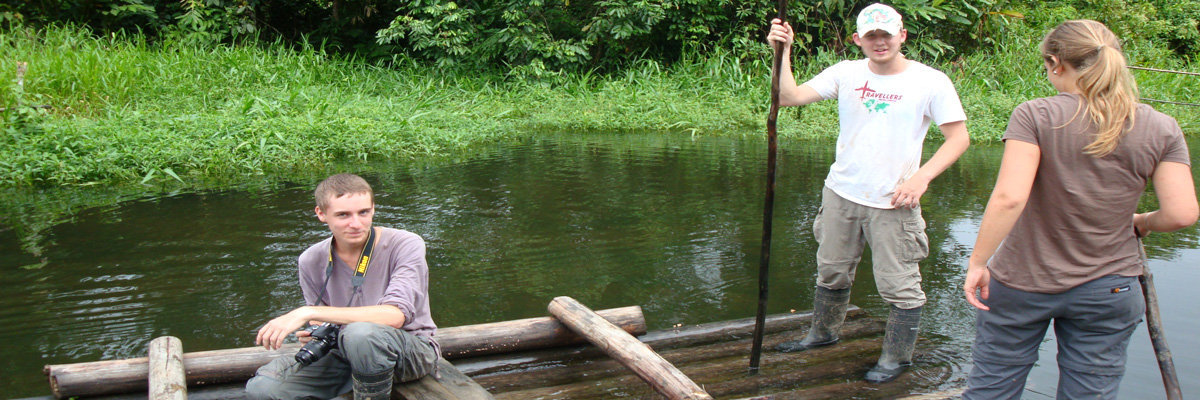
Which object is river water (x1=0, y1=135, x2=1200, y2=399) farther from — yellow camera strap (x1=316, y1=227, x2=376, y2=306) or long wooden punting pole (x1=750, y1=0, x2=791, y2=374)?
yellow camera strap (x1=316, y1=227, x2=376, y2=306)

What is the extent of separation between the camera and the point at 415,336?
11.2ft

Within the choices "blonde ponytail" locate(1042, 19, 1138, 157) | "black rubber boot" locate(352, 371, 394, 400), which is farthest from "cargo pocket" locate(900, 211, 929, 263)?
"black rubber boot" locate(352, 371, 394, 400)

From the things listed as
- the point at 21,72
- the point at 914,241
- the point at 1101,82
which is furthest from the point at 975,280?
the point at 21,72

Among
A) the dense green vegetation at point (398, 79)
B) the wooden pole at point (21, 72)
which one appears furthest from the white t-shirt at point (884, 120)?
the wooden pole at point (21, 72)

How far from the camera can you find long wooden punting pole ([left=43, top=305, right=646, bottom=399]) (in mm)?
3521

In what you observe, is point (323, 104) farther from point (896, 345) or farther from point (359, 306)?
point (896, 345)

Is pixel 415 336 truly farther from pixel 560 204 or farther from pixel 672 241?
pixel 560 204

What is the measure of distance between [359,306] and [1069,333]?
2.49 meters

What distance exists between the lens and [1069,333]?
2844mm

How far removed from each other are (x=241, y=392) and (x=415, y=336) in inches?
33.3

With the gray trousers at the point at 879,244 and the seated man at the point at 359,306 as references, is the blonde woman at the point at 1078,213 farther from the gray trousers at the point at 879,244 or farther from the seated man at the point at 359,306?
the seated man at the point at 359,306

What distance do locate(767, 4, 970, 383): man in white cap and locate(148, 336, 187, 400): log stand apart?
267 centimetres

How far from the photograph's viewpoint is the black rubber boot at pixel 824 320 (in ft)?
13.6

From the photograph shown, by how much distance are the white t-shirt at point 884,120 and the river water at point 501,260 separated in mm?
946
